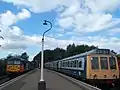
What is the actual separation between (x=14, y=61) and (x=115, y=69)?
68.1 ft

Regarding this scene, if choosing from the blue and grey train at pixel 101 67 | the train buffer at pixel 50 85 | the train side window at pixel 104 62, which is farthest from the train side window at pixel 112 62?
the train buffer at pixel 50 85

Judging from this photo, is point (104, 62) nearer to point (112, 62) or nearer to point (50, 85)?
point (112, 62)

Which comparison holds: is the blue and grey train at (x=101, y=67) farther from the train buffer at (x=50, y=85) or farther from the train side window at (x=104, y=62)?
the train buffer at (x=50, y=85)

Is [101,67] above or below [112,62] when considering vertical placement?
below

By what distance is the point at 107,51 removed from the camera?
22.1 meters

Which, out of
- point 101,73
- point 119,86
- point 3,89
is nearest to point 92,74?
point 101,73

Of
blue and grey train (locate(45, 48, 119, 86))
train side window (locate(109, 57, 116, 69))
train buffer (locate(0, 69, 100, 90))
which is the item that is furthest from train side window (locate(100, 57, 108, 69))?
train buffer (locate(0, 69, 100, 90))

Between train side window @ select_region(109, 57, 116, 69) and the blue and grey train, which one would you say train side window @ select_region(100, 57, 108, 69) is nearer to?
the blue and grey train

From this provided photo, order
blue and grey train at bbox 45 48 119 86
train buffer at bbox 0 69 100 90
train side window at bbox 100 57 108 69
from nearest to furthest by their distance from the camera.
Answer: train buffer at bbox 0 69 100 90
blue and grey train at bbox 45 48 119 86
train side window at bbox 100 57 108 69

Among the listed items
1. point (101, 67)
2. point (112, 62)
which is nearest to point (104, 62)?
point (101, 67)

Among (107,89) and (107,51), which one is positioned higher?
(107,51)

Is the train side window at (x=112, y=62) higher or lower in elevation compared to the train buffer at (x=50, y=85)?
higher

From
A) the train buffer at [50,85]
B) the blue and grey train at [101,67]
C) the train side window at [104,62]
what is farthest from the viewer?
the train side window at [104,62]

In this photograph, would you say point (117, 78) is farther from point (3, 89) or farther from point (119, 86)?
point (3, 89)
